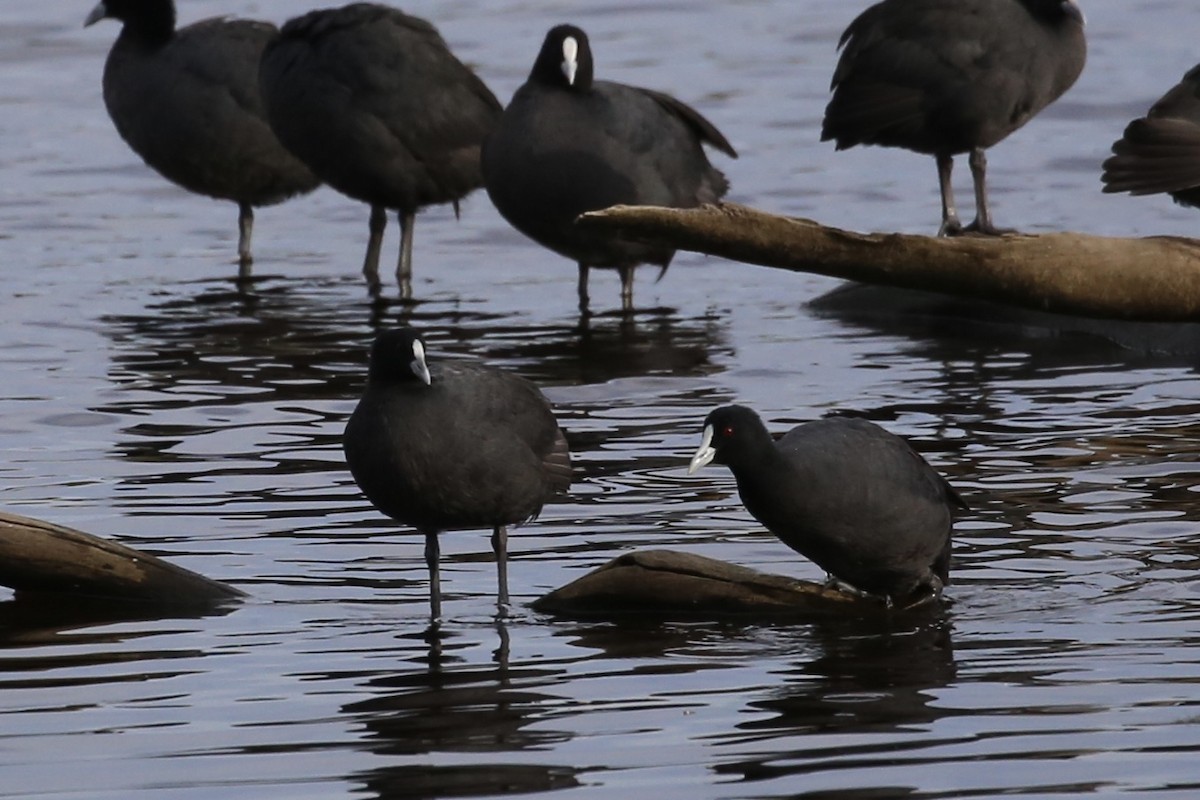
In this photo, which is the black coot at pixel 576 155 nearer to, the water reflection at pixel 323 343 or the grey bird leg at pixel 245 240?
the water reflection at pixel 323 343

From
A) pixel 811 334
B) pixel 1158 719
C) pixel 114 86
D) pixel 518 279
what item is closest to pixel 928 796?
pixel 1158 719

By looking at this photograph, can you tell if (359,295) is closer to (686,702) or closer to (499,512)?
(499,512)

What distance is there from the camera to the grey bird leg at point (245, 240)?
1327 cm

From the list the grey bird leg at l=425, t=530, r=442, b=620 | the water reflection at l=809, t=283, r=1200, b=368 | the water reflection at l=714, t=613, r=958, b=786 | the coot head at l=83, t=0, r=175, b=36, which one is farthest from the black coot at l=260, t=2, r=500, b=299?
the water reflection at l=714, t=613, r=958, b=786

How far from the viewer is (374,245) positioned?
42.8 feet

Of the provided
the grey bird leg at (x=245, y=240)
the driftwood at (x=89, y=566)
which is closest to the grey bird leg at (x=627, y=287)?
the grey bird leg at (x=245, y=240)

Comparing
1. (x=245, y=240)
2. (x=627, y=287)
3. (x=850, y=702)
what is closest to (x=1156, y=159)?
(x=850, y=702)

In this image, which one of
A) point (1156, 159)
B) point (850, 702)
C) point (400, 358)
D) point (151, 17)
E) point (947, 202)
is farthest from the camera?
point (151, 17)

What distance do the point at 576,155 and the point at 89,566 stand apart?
17.4 ft

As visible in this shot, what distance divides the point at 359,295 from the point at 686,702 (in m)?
7.19

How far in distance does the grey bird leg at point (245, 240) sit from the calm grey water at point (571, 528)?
5.7 inches

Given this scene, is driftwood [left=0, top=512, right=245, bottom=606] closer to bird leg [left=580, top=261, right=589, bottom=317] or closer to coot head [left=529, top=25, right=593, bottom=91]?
coot head [left=529, top=25, right=593, bottom=91]

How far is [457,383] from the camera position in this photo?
6672mm

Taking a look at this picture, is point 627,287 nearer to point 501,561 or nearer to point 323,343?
point 323,343
